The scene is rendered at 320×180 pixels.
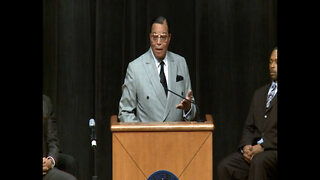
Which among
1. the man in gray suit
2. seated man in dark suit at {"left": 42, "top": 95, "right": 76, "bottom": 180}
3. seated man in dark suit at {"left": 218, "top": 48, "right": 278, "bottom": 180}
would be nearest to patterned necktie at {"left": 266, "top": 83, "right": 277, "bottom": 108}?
seated man in dark suit at {"left": 218, "top": 48, "right": 278, "bottom": 180}

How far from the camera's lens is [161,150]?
6.95 meters

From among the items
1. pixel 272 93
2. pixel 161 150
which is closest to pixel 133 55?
pixel 272 93

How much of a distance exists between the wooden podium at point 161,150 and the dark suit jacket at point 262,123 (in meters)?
0.80

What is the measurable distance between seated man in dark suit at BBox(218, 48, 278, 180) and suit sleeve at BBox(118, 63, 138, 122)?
0.74 m

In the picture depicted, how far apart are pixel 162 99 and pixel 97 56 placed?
0.91 metres

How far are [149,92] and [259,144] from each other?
34.4 inches

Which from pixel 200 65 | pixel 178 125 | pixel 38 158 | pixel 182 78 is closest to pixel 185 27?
pixel 200 65

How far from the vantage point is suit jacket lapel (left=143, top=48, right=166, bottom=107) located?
25.4 ft

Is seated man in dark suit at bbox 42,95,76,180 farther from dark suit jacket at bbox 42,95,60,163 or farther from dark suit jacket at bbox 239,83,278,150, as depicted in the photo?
dark suit jacket at bbox 239,83,278,150

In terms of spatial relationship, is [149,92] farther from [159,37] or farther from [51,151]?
[51,151]

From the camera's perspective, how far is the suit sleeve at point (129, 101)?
24.8ft

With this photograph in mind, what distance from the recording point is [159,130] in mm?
6938

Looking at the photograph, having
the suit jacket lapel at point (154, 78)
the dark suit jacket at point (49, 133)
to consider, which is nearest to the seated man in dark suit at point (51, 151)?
the dark suit jacket at point (49, 133)

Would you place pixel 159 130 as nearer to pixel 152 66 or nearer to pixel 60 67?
pixel 152 66
